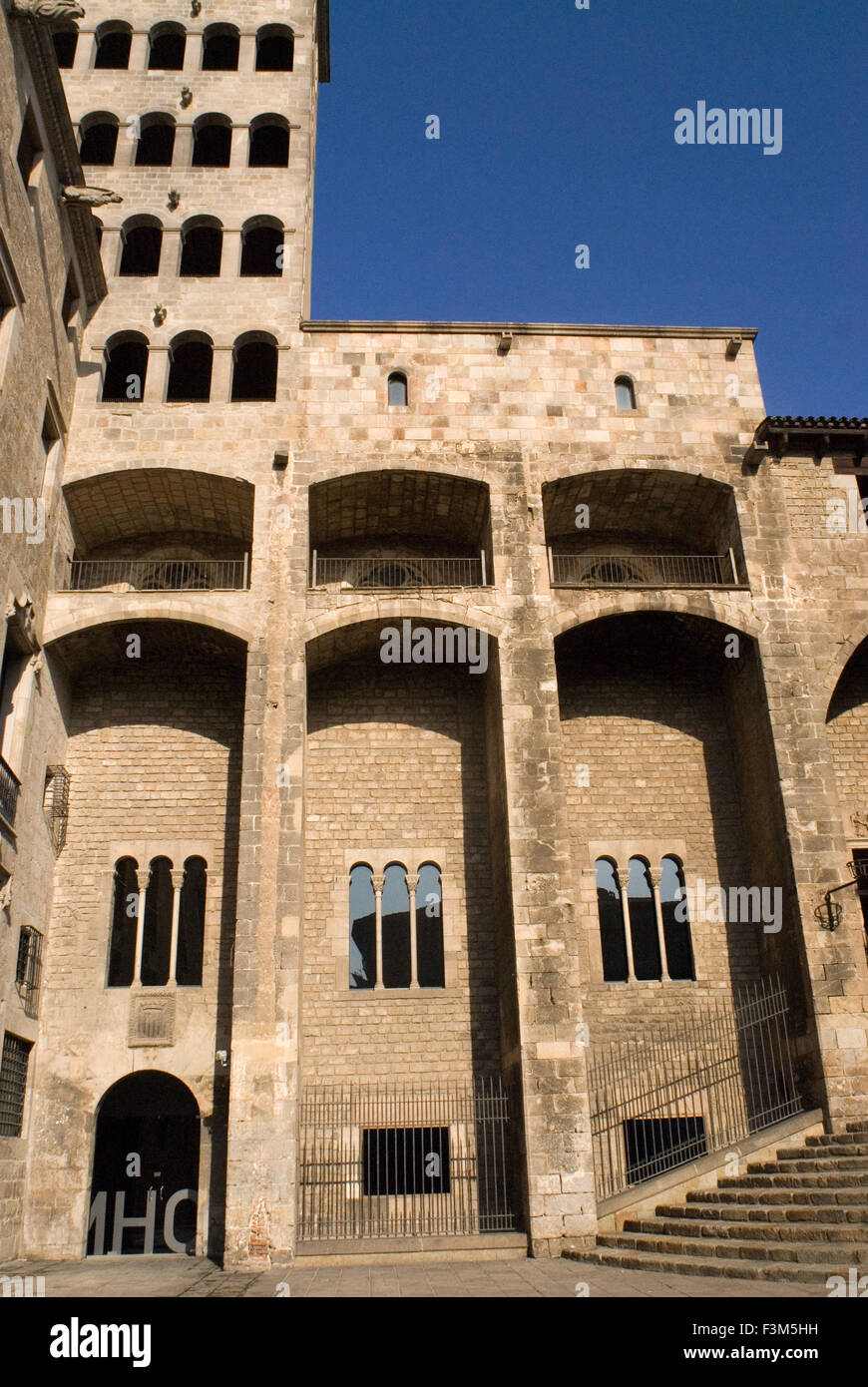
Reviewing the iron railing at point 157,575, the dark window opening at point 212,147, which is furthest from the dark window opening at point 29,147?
the dark window opening at point 212,147

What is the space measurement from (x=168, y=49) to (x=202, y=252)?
6870 millimetres

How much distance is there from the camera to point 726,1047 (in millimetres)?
17906

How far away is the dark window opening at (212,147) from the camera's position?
1008 inches

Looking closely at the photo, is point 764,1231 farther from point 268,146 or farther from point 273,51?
point 273,51

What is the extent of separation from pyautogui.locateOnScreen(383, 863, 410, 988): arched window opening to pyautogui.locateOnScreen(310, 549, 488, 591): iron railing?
242 inches

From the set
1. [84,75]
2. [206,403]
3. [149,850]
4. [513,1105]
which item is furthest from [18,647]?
[84,75]

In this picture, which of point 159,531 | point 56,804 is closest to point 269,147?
point 159,531

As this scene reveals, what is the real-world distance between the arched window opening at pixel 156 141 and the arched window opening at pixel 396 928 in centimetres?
1840

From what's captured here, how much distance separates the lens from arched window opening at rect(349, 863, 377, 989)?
18344 mm

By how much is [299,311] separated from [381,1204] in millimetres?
17877

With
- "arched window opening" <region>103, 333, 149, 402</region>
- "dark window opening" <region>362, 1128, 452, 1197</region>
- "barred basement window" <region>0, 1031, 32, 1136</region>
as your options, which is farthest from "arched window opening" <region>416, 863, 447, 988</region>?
"arched window opening" <region>103, 333, 149, 402</region>

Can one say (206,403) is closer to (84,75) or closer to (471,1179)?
(84,75)

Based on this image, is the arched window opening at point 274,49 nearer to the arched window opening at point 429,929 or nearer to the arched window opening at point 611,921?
the arched window opening at point 429,929

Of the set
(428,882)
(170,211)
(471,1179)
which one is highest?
(170,211)
